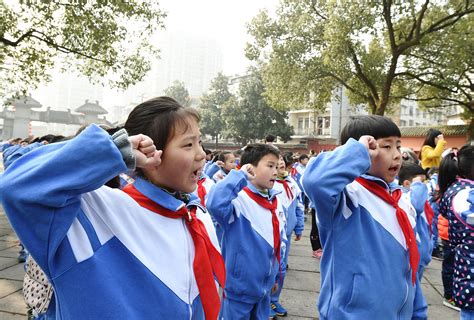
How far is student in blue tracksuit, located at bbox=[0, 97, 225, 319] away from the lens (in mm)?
898

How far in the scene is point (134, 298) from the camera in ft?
3.58

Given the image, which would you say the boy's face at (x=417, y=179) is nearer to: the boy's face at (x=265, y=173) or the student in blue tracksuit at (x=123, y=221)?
the boy's face at (x=265, y=173)

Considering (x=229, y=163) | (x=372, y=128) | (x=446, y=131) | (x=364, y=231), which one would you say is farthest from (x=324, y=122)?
(x=364, y=231)

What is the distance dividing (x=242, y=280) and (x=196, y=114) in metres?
1.56

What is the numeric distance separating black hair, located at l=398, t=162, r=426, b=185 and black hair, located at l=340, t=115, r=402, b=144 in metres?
2.19

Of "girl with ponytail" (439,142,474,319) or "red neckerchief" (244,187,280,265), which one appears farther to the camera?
"red neckerchief" (244,187,280,265)

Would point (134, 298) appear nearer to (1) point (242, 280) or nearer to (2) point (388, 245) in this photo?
(2) point (388, 245)

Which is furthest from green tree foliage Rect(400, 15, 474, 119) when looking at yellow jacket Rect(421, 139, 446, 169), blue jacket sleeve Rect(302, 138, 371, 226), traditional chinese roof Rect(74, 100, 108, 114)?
traditional chinese roof Rect(74, 100, 108, 114)

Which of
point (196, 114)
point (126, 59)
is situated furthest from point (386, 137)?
point (126, 59)

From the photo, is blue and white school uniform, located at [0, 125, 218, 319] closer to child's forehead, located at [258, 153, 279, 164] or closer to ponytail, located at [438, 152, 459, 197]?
child's forehead, located at [258, 153, 279, 164]

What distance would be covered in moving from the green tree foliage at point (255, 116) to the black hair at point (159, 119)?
26.3 metres

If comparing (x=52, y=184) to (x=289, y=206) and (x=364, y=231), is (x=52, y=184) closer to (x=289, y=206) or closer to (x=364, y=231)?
(x=364, y=231)

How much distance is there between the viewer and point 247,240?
8.68 ft

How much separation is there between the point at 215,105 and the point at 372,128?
3366 cm
